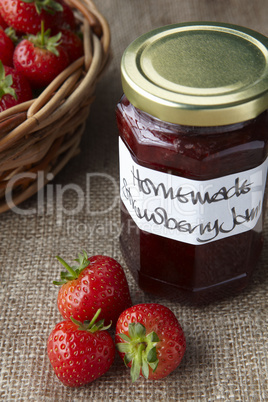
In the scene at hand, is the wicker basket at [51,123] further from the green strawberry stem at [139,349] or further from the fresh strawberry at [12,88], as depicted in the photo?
the green strawberry stem at [139,349]

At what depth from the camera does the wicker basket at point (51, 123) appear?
0.99 m

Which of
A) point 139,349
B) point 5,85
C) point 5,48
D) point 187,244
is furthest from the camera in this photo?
point 5,48

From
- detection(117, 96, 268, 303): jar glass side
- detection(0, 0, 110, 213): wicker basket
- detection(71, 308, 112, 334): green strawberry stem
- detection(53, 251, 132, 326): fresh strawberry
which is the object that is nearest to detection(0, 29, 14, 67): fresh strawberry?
detection(0, 0, 110, 213): wicker basket

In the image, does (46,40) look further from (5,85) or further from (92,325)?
(92,325)

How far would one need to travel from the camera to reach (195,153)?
77 centimetres

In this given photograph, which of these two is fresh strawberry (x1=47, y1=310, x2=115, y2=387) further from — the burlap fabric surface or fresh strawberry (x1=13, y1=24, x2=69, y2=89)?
fresh strawberry (x1=13, y1=24, x2=69, y2=89)

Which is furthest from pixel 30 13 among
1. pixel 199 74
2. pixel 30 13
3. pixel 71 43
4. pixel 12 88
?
pixel 199 74

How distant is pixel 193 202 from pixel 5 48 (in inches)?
22.6

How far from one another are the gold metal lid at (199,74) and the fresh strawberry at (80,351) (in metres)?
0.32

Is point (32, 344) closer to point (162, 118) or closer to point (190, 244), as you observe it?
point (190, 244)

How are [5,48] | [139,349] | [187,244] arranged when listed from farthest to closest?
[5,48] → [187,244] → [139,349]

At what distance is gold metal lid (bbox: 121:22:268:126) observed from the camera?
74 cm

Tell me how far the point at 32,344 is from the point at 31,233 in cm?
27

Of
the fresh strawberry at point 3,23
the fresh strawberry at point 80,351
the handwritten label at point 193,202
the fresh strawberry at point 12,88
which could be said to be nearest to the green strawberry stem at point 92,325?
the fresh strawberry at point 80,351
